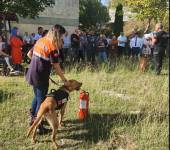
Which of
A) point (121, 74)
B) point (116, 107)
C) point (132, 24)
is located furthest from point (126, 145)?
point (132, 24)

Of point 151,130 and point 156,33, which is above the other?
point 156,33

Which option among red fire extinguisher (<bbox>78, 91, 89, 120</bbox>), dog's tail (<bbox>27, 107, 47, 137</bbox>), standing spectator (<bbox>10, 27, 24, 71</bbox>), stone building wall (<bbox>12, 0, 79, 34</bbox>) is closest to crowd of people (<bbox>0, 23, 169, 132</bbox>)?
standing spectator (<bbox>10, 27, 24, 71</bbox>)

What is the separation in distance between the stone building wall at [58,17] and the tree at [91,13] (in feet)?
46.5

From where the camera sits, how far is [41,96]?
7672 millimetres

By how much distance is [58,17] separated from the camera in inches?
1435

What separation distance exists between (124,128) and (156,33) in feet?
23.6

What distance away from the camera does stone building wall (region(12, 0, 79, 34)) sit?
3403cm

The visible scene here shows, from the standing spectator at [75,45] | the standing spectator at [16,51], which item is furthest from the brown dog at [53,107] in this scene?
the standing spectator at [75,45]

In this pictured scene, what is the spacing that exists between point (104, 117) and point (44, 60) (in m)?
2.15

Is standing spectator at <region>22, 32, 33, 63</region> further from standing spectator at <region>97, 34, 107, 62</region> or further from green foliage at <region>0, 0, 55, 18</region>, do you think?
standing spectator at <region>97, 34, 107, 62</region>

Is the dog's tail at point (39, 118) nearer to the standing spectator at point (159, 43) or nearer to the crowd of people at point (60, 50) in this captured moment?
the crowd of people at point (60, 50)

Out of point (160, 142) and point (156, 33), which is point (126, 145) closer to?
point (160, 142)

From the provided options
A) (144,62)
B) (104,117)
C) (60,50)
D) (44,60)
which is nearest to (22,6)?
(144,62)

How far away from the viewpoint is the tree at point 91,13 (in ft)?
176
